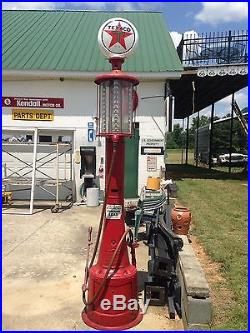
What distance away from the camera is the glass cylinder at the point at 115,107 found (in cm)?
339

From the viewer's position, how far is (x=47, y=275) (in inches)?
188

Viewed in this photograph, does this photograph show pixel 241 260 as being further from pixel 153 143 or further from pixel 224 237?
pixel 153 143

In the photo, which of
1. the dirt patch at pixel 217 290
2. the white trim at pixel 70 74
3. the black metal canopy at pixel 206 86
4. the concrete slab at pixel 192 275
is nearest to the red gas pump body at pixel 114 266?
the concrete slab at pixel 192 275

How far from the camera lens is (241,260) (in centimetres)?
525

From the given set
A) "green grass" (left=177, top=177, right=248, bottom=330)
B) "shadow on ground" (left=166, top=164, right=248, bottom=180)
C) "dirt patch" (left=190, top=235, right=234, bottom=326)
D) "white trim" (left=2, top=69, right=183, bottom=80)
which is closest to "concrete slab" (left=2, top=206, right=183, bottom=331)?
"dirt patch" (left=190, top=235, right=234, bottom=326)

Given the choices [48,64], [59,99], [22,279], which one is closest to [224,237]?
[22,279]

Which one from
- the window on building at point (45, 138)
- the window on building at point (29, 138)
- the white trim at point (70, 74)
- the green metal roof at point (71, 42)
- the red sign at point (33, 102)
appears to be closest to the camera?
the white trim at point (70, 74)

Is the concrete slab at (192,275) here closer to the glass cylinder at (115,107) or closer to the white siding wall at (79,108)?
the glass cylinder at (115,107)

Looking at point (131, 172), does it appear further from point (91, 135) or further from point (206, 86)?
point (206, 86)

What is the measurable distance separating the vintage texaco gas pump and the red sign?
665 centimetres

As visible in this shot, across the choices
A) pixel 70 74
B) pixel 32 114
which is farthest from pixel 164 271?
pixel 32 114

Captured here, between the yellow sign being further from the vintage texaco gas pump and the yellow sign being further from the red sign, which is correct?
the vintage texaco gas pump

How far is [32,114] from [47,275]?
623cm

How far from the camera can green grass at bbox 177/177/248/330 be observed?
148 inches
